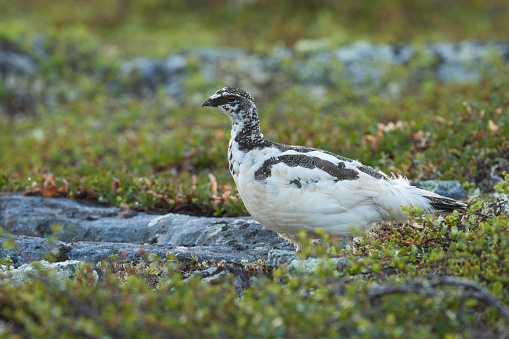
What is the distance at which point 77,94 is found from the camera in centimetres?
1460

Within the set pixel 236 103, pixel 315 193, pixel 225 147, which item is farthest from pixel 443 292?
pixel 225 147

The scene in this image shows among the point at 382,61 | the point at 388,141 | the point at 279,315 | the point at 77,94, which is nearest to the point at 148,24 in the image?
the point at 77,94

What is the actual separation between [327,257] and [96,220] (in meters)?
3.74

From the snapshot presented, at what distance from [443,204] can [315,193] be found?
1247 millimetres

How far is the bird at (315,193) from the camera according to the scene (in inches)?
202

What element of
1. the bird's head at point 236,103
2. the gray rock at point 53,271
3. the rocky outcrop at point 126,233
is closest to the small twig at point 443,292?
the rocky outcrop at point 126,233

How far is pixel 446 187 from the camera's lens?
22.7ft

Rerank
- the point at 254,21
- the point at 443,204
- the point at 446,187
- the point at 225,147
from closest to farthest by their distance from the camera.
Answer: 1. the point at 443,204
2. the point at 446,187
3. the point at 225,147
4. the point at 254,21

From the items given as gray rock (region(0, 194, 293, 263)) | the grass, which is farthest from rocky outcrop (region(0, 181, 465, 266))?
the grass

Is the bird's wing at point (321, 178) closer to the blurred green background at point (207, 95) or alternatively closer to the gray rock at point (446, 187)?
the gray rock at point (446, 187)

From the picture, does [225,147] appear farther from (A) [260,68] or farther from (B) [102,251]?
(A) [260,68]

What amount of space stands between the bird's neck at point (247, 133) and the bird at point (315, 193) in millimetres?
46

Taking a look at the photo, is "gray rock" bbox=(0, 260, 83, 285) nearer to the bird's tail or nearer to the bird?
the bird

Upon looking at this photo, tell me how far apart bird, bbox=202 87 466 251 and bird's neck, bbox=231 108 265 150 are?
5cm
